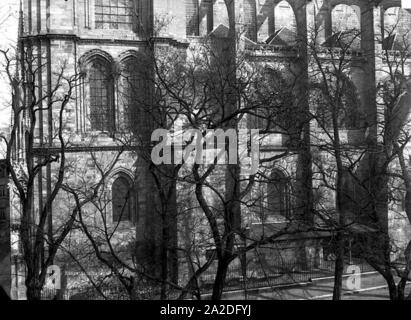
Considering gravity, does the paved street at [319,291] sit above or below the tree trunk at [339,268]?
below

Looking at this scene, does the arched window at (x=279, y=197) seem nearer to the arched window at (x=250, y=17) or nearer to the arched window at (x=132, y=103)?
the arched window at (x=132, y=103)

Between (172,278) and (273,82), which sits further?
(172,278)

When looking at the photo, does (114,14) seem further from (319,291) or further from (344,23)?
(319,291)

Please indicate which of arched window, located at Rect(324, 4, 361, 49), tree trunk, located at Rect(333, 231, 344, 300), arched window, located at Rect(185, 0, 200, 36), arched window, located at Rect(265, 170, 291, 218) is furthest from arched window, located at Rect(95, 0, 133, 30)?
tree trunk, located at Rect(333, 231, 344, 300)

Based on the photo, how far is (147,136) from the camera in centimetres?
597

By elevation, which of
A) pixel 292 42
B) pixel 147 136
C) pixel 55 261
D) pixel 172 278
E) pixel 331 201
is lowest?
pixel 172 278

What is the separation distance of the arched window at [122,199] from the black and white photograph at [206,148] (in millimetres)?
32

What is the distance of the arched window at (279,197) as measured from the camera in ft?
17.2

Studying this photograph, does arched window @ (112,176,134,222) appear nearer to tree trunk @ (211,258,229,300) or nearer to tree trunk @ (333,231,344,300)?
tree trunk @ (211,258,229,300)

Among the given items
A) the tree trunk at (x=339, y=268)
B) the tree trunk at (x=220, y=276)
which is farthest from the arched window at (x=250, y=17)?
the tree trunk at (x=220, y=276)
